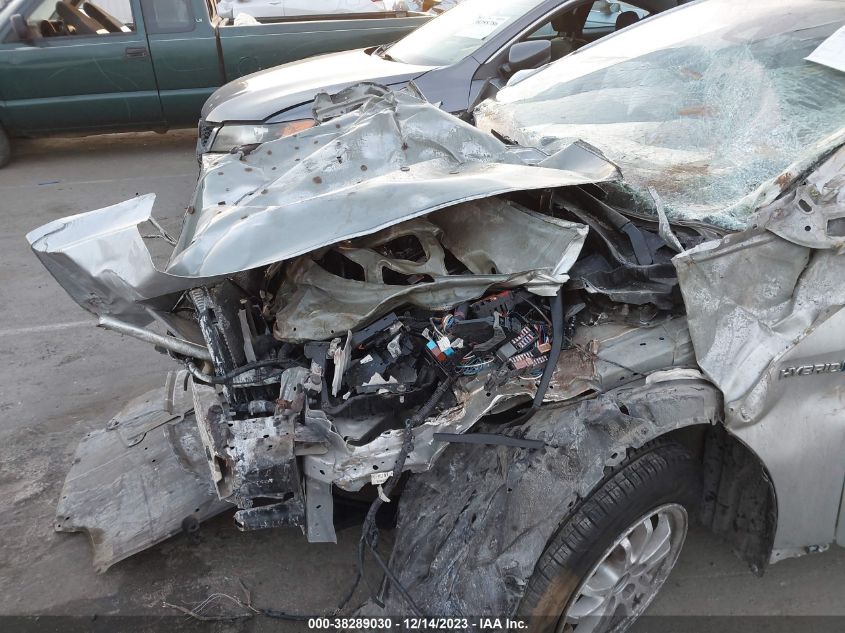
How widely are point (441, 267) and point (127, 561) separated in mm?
1676

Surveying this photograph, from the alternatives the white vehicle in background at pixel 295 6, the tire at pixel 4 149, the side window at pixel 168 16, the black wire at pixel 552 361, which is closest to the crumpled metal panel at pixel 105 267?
the black wire at pixel 552 361

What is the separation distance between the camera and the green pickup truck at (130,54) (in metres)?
6.85

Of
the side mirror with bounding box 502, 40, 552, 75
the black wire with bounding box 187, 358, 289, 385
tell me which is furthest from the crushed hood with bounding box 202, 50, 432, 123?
the black wire with bounding box 187, 358, 289, 385

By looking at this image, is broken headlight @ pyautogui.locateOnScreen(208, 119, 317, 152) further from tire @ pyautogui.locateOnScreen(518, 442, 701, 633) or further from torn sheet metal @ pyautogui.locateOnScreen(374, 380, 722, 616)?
tire @ pyautogui.locateOnScreen(518, 442, 701, 633)

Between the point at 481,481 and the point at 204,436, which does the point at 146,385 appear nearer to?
the point at 204,436

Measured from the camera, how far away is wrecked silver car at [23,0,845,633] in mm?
1886

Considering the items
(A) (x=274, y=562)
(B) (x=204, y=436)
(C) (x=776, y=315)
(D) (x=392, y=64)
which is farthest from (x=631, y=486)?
(D) (x=392, y=64)

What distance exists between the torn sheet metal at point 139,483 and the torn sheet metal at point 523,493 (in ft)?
3.23

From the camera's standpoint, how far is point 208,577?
2.52m

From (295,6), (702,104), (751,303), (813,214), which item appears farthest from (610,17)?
(295,6)

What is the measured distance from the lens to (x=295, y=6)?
10.5 meters

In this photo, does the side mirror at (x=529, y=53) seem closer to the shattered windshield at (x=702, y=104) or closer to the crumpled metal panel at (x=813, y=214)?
the shattered windshield at (x=702, y=104)

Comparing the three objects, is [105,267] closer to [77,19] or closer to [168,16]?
[168,16]

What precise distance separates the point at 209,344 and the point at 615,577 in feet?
4.62
